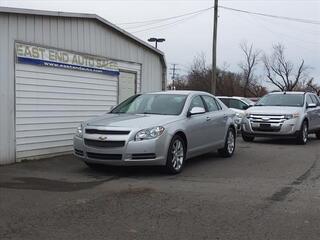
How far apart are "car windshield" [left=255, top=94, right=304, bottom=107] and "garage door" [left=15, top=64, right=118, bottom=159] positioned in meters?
5.98

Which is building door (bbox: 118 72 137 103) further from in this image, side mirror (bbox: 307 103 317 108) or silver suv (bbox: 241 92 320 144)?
side mirror (bbox: 307 103 317 108)

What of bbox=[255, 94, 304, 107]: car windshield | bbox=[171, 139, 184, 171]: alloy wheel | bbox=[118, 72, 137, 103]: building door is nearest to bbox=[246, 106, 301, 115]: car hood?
bbox=[255, 94, 304, 107]: car windshield

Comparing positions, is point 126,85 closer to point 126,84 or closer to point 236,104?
point 126,84

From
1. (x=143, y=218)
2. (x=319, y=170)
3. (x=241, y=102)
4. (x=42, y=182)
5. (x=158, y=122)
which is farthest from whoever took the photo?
(x=241, y=102)

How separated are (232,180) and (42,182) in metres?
3.21

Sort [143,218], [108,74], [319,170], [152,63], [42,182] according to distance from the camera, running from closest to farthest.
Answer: [143,218] < [42,182] < [319,170] < [108,74] < [152,63]

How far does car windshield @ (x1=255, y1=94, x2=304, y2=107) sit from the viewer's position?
56.3ft

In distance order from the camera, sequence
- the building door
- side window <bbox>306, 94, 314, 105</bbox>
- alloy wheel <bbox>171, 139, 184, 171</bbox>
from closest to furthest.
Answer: alloy wheel <bbox>171, 139, 184, 171</bbox> → the building door → side window <bbox>306, 94, 314, 105</bbox>

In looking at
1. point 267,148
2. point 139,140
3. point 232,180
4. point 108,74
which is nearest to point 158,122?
point 139,140

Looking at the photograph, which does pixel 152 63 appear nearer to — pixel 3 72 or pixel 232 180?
pixel 3 72

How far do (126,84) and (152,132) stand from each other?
6273mm

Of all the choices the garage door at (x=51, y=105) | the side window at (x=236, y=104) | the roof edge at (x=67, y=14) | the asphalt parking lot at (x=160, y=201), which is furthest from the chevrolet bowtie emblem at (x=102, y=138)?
the side window at (x=236, y=104)

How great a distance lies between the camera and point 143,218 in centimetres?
652

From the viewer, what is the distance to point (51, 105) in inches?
484
